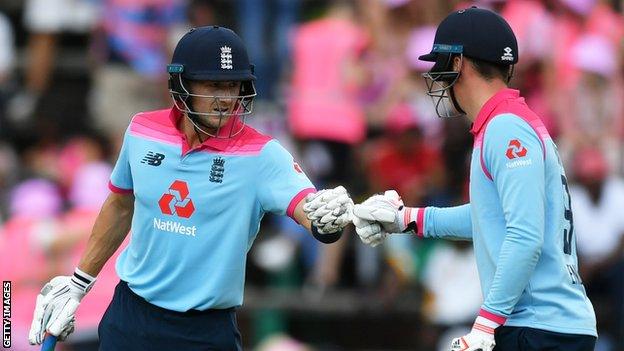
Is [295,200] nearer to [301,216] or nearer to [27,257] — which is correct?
[301,216]

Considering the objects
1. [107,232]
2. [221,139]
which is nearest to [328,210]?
[221,139]

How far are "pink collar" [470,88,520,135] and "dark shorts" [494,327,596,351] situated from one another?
0.90 meters

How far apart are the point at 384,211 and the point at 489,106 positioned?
2.40ft

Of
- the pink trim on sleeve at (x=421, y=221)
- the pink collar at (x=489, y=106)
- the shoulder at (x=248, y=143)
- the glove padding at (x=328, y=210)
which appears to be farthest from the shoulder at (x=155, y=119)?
the pink collar at (x=489, y=106)

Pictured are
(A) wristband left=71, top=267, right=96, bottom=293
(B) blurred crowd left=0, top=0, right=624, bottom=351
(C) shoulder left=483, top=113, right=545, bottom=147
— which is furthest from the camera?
(B) blurred crowd left=0, top=0, right=624, bottom=351

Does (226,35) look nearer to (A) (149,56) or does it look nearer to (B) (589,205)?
(B) (589,205)

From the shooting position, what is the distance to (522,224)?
575cm

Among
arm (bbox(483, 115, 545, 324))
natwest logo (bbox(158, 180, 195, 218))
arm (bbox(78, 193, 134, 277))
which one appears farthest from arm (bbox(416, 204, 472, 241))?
arm (bbox(78, 193, 134, 277))

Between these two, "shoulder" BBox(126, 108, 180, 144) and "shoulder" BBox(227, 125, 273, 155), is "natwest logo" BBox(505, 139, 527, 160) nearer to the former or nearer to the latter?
"shoulder" BBox(227, 125, 273, 155)

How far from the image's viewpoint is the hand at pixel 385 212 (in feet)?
20.7

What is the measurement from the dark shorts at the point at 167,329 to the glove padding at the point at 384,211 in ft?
2.71

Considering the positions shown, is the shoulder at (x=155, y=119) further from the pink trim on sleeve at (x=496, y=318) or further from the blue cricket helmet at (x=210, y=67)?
the pink trim on sleeve at (x=496, y=318)

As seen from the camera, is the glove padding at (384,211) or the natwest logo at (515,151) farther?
the glove padding at (384,211)

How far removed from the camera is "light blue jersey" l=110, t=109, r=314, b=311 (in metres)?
6.39
